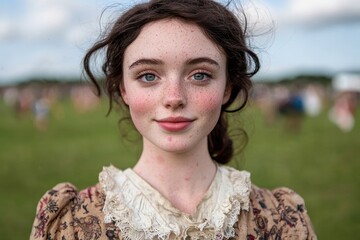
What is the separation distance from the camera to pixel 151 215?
1.88m

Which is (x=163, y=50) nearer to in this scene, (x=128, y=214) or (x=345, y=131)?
(x=128, y=214)

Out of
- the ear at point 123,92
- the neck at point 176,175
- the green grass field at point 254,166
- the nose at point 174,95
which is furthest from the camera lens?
the green grass field at point 254,166

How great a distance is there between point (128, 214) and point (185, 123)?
15.8 inches

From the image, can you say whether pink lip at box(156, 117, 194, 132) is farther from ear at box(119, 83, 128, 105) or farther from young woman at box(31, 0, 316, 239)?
ear at box(119, 83, 128, 105)

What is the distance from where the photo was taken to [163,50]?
180 centimetres

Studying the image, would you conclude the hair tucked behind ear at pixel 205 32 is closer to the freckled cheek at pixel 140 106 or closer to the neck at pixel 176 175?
the freckled cheek at pixel 140 106

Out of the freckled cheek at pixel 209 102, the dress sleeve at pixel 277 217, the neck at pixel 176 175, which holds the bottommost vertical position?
the dress sleeve at pixel 277 217

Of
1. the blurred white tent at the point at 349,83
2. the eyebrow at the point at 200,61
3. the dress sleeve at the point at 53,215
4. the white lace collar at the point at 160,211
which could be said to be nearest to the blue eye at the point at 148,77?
the eyebrow at the point at 200,61

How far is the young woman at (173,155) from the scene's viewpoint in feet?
5.99

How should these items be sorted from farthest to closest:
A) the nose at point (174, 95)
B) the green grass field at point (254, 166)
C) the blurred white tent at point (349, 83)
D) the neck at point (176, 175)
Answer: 1. the blurred white tent at point (349, 83)
2. the green grass field at point (254, 166)
3. the neck at point (176, 175)
4. the nose at point (174, 95)

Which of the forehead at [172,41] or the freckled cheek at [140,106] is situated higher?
the forehead at [172,41]

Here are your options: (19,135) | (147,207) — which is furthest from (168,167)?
(19,135)

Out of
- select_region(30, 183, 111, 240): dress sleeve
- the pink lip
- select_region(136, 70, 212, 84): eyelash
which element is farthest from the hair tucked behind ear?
select_region(30, 183, 111, 240): dress sleeve

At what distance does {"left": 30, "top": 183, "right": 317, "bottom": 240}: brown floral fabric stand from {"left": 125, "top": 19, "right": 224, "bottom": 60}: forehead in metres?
0.59
